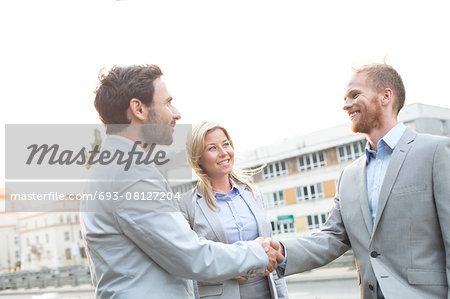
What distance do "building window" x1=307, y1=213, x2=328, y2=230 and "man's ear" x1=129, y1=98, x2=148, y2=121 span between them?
38.1 meters

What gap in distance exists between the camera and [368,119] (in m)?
2.74

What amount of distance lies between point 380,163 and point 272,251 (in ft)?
2.88

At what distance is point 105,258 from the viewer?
207 centimetres

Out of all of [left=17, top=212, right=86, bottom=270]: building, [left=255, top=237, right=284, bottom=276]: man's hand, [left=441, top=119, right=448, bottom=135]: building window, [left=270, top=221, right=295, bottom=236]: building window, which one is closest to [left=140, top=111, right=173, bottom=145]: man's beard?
[left=255, top=237, right=284, bottom=276]: man's hand

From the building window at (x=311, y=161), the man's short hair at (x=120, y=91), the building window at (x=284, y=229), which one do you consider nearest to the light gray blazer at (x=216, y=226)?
the man's short hair at (x=120, y=91)

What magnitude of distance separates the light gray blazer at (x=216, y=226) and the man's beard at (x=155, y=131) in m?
1.04

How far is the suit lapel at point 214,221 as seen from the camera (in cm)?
324

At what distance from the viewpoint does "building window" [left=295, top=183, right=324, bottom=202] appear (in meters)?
39.7

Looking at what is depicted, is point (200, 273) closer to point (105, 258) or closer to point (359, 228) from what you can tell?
point (105, 258)

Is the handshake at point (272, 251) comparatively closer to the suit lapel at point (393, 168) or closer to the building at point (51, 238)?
the suit lapel at point (393, 168)

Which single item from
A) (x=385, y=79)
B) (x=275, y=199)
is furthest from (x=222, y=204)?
(x=275, y=199)

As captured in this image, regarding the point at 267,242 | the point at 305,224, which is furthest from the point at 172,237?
the point at 305,224

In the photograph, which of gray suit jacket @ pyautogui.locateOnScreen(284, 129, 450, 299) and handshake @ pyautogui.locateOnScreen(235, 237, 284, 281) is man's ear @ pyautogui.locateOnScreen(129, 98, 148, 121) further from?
gray suit jacket @ pyautogui.locateOnScreen(284, 129, 450, 299)

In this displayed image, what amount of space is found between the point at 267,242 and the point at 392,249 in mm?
791
